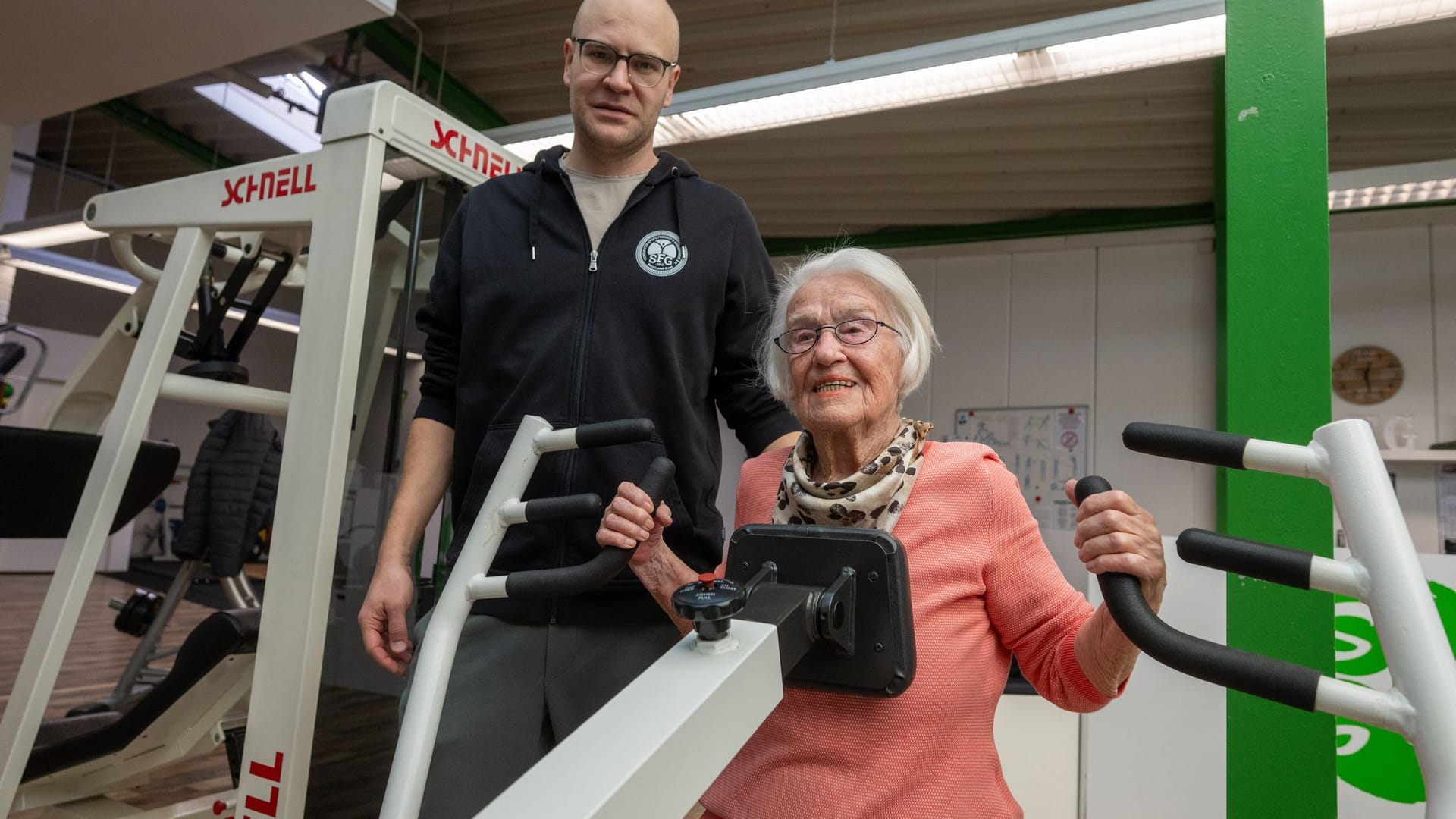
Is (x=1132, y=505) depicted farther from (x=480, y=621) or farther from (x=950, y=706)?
(x=480, y=621)

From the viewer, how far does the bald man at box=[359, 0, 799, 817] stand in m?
1.22

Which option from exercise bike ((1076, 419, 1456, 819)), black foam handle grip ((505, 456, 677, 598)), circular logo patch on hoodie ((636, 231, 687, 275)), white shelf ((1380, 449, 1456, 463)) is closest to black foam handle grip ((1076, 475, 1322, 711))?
exercise bike ((1076, 419, 1456, 819))

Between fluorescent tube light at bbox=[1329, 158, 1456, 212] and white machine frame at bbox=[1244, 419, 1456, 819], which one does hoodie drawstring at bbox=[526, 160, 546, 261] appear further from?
fluorescent tube light at bbox=[1329, 158, 1456, 212]

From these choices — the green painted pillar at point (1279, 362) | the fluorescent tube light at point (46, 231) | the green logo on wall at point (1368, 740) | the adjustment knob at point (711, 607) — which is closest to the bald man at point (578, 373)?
the adjustment knob at point (711, 607)

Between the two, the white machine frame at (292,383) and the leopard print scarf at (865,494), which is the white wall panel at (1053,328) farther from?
the leopard print scarf at (865,494)

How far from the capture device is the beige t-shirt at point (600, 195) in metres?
1.38

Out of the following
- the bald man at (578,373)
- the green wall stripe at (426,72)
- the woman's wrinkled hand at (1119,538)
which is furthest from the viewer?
the green wall stripe at (426,72)

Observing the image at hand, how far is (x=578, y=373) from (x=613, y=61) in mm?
470

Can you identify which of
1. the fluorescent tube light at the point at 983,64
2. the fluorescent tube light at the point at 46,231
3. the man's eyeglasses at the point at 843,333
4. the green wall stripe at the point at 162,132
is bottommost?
the man's eyeglasses at the point at 843,333

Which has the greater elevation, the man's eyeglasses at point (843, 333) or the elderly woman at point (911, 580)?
the man's eyeglasses at point (843, 333)

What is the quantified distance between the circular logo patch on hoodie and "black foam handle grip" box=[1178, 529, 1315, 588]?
83 centimetres

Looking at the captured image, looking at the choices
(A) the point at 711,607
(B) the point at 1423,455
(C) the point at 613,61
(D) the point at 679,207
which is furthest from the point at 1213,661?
(B) the point at 1423,455

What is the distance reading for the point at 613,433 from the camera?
1001 millimetres

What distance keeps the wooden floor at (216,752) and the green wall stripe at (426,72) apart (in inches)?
126
